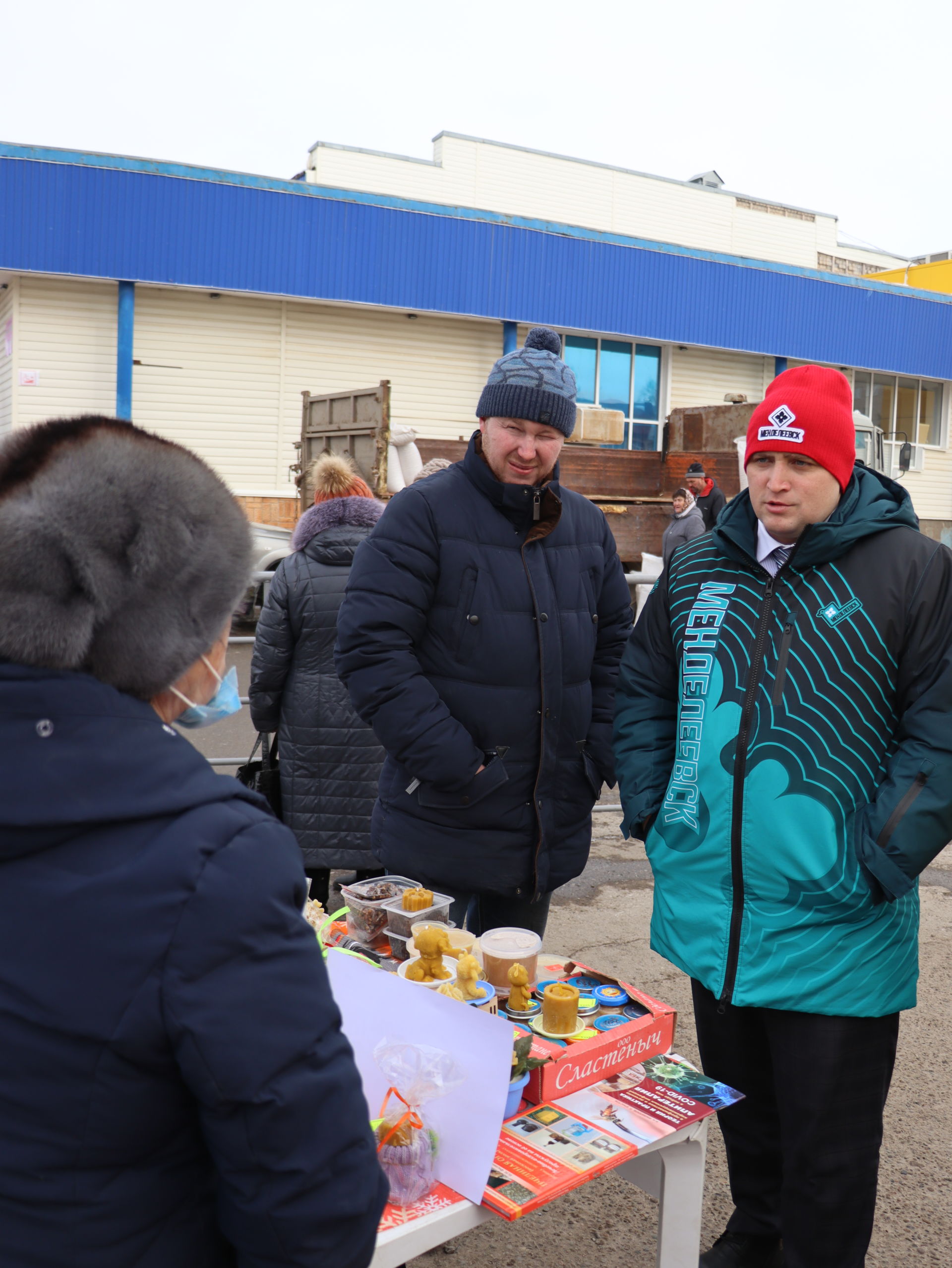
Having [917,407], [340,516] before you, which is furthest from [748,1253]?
[917,407]

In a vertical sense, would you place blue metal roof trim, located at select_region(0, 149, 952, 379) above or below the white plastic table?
above

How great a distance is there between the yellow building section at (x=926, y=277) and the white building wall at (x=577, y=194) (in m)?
2.94

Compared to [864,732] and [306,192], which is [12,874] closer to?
[864,732]

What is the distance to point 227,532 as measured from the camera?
1.21 meters

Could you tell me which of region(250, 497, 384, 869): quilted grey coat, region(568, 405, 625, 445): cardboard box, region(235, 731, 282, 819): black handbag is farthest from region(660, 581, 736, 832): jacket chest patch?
region(568, 405, 625, 445): cardboard box

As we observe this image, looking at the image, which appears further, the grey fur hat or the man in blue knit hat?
the man in blue knit hat

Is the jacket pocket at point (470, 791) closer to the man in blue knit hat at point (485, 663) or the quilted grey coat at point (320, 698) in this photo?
the man in blue knit hat at point (485, 663)

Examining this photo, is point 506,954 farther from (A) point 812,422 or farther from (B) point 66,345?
(B) point 66,345

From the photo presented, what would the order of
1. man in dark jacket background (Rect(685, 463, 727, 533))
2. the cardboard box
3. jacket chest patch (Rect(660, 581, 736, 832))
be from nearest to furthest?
jacket chest patch (Rect(660, 581, 736, 832)) → man in dark jacket background (Rect(685, 463, 727, 533)) → the cardboard box

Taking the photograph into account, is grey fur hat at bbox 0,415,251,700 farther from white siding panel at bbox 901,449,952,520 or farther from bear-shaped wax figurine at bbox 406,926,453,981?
white siding panel at bbox 901,449,952,520

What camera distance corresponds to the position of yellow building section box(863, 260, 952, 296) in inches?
1017

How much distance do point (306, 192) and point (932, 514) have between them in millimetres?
16133

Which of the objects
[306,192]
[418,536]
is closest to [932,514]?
[306,192]

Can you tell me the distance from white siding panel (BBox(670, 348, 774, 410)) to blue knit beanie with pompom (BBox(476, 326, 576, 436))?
18.5 metres
